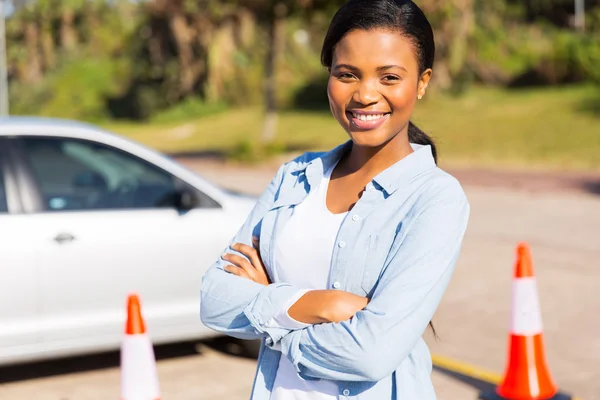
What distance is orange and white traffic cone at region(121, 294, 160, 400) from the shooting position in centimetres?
349

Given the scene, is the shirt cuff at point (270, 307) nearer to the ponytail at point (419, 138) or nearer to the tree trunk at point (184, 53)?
the ponytail at point (419, 138)

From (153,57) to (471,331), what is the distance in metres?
44.0

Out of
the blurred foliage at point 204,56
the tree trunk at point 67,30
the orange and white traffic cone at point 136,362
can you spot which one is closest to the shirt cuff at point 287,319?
the orange and white traffic cone at point 136,362

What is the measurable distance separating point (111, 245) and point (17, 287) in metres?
0.60

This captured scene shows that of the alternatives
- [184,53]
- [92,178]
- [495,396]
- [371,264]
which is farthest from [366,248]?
[184,53]

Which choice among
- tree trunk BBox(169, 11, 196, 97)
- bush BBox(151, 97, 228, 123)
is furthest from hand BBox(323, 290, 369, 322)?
bush BBox(151, 97, 228, 123)

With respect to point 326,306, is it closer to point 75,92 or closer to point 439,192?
point 439,192

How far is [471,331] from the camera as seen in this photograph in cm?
640

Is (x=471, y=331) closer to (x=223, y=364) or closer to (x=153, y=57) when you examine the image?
(x=223, y=364)

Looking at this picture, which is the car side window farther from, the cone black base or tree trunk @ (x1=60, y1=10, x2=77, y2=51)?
tree trunk @ (x1=60, y1=10, x2=77, y2=51)

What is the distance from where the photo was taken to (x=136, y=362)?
11.5 ft

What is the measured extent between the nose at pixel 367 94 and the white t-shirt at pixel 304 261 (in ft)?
0.92

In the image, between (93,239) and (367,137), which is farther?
(93,239)

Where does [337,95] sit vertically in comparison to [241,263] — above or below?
above
